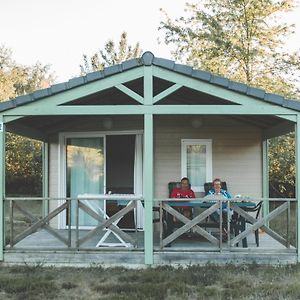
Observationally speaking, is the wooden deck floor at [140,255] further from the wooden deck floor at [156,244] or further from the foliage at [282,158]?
the foliage at [282,158]

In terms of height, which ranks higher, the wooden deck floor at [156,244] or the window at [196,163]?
the window at [196,163]

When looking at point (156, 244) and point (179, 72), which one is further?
point (156, 244)

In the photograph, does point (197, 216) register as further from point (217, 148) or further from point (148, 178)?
point (217, 148)

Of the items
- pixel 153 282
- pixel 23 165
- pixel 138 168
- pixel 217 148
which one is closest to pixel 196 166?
pixel 217 148

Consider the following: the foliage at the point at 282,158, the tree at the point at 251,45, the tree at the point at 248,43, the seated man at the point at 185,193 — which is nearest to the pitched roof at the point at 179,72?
the seated man at the point at 185,193

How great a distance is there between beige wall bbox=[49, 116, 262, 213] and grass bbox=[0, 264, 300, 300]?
2857mm

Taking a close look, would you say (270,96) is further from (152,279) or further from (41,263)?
(41,263)

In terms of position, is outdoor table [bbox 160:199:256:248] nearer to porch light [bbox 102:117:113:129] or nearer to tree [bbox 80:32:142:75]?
porch light [bbox 102:117:113:129]

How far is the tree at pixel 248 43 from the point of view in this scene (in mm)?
20297

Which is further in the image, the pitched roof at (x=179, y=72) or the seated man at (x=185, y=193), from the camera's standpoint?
the seated man at (x=185, y=193)

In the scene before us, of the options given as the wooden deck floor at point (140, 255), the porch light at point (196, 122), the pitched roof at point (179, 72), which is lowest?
the wooden deck floor at point (140, 255)

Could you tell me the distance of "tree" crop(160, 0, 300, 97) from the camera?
20.3 metres

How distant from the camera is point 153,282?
243 inches

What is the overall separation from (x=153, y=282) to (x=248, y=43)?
52.1 feet
